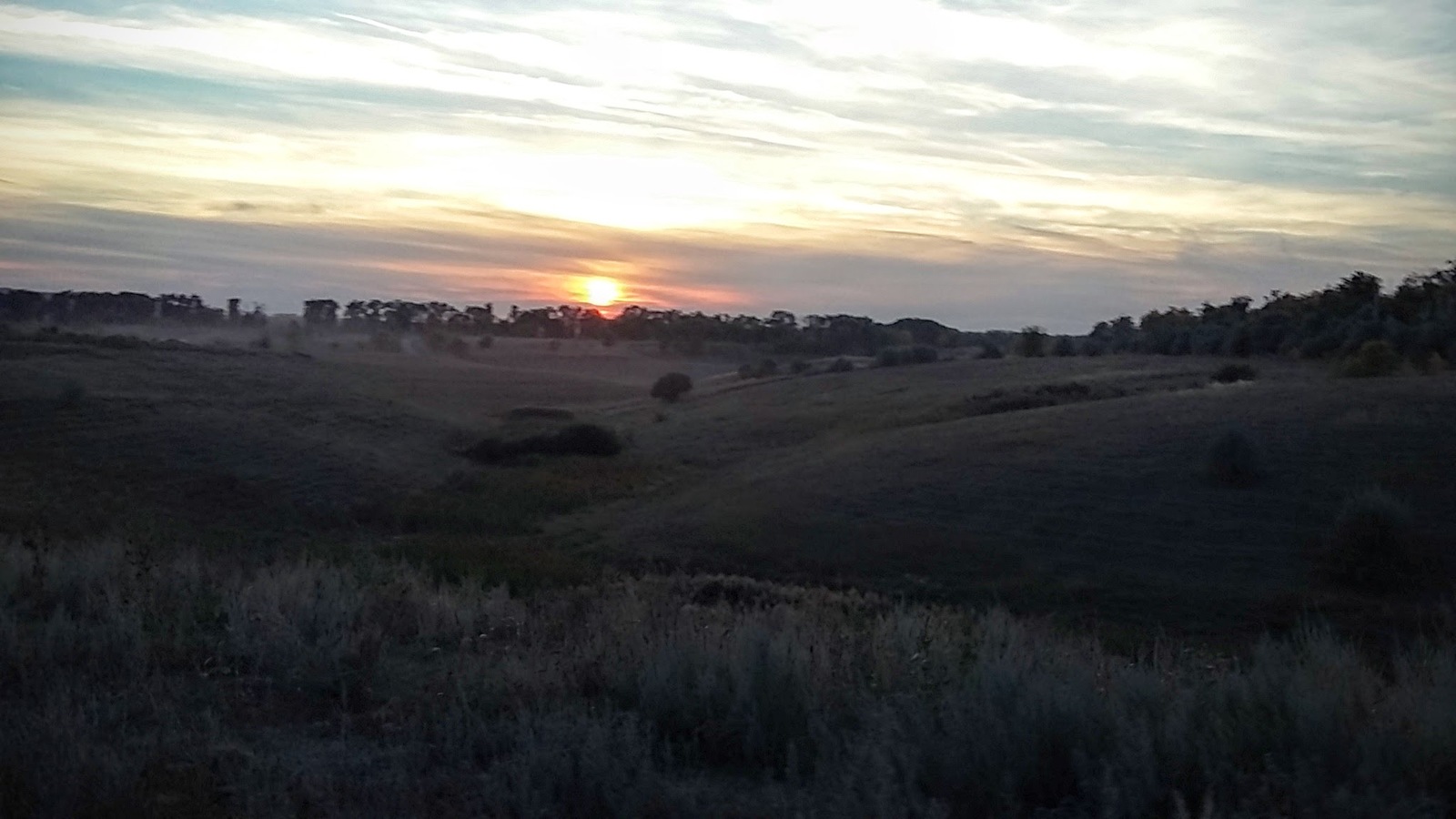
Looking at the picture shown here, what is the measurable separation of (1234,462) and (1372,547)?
5.96 metres

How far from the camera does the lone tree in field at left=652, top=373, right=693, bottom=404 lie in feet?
251

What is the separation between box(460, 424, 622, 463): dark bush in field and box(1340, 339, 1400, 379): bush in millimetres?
27411

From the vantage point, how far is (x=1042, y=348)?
7988 centimetres

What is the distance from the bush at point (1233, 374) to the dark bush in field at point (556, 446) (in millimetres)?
24166

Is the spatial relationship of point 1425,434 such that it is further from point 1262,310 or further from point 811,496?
point 1262,310

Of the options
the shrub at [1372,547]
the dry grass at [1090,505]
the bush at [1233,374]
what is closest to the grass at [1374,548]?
the shrub at [1372,547]

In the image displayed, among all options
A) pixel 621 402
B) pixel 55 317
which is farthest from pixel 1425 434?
pixel 55 317

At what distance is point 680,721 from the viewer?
7348mm

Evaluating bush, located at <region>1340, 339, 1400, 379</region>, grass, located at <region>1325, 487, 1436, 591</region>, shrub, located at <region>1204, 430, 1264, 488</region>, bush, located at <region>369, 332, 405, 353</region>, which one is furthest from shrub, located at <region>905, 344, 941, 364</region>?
grass, located at <region>1325, 487, 1436, 591</region>

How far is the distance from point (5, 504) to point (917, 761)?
101ft

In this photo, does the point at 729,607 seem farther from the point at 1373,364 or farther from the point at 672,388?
the point at 672,388

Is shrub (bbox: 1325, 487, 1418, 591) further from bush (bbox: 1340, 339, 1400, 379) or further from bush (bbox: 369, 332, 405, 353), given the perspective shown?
bush (bbox: 369, 332, 405, 353)

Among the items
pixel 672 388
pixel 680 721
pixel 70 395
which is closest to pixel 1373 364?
pixel 672 388

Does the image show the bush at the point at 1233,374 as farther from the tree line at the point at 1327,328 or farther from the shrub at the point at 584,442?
the shrub at the point at 584,442
